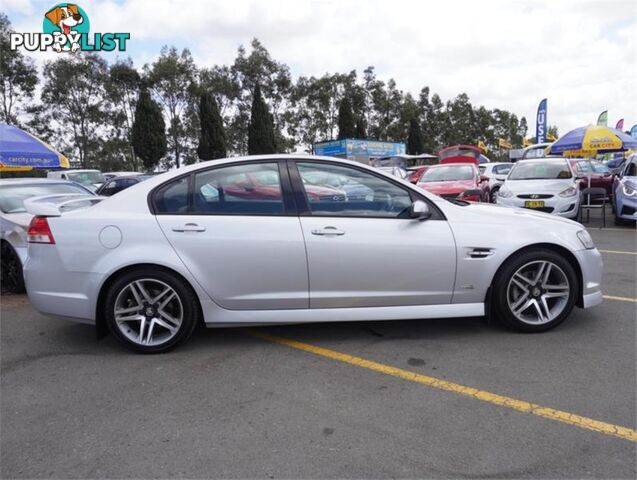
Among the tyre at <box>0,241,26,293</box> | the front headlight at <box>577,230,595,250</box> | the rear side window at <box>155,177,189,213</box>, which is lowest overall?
the tyre at <box>0,241,26,293</box>

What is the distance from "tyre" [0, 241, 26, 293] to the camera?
562 centimetres

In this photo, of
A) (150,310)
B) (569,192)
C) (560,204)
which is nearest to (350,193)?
(150,310)

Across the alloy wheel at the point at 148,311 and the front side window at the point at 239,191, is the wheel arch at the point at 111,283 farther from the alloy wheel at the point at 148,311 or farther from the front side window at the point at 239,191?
the front side window at the point at 239,191

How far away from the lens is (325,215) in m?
3.63

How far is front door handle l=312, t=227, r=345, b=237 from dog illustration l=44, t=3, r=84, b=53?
17.7 meters

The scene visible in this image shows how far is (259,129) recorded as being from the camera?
37.3m

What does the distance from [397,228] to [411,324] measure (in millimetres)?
1006

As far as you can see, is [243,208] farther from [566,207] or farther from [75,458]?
[566,207]

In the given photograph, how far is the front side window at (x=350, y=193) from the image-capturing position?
12.1 ft

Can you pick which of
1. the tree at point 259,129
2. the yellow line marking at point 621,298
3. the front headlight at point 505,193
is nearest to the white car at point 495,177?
the front headlight at point 505,193

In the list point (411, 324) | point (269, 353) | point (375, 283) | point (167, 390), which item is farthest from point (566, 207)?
point (167, 390)

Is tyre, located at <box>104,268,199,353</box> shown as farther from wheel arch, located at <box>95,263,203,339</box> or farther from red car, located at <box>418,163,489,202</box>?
red car, located at <box>418,163,489,202</box>

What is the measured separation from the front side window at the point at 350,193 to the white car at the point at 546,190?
21.3ft

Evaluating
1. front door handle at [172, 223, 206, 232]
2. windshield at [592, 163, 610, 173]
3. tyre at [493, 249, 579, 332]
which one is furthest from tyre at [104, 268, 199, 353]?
windshield at [592, 163, 610, 173]
